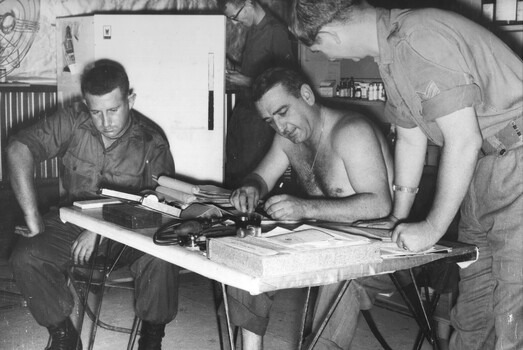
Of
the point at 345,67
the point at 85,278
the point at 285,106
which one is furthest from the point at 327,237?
the point at 345,67

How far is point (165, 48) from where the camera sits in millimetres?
4234

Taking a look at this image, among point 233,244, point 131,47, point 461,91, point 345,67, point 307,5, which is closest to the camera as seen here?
point 233,244

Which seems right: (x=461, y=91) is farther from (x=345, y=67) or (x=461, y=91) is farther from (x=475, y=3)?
(x=345, y=67)

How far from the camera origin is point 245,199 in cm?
204

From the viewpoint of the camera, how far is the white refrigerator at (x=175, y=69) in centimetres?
420

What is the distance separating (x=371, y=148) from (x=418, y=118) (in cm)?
53

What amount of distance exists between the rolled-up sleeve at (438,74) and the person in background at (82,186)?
1.20 m

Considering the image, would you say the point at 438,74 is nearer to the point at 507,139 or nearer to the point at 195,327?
the point at 507,139

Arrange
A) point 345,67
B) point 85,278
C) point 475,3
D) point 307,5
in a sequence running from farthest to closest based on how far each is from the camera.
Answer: point 345,67, point 475,3, point 85,278, point 307,5

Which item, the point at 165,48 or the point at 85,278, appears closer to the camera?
the point at 85,278

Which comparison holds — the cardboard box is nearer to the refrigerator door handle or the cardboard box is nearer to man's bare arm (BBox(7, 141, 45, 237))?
man's bare arm (BBox(7, 141, 45, 237))

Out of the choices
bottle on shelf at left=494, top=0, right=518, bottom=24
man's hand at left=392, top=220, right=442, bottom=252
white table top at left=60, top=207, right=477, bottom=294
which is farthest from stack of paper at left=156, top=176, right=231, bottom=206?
bottle on shelf at left=494, top=0, right=518, bottom=24

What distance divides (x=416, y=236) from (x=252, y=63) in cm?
280

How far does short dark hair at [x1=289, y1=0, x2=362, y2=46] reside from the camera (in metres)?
1.57
